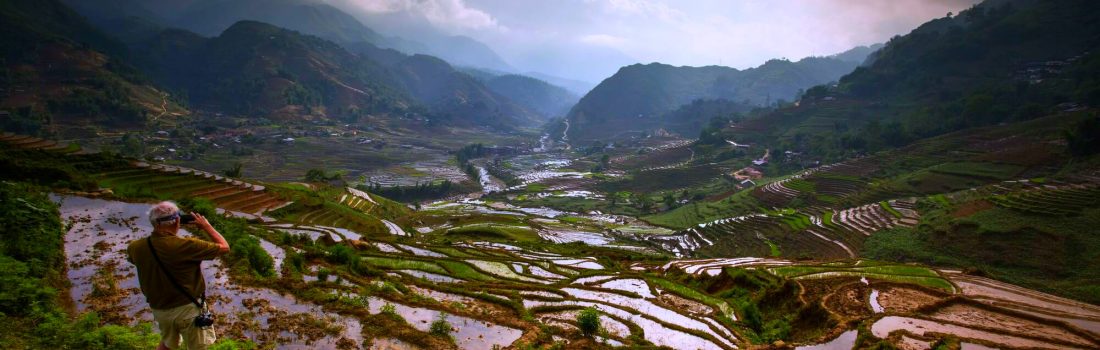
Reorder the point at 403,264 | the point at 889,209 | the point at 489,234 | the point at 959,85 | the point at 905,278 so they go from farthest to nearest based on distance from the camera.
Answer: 1. the point at 959,85
2. the point at 889,209
3. the point at 489,234
4. the point at 905,278
5. the point at 403,264

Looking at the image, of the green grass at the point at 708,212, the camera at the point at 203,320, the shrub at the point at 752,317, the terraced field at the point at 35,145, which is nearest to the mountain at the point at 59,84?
the terraced field at the point at 35,145

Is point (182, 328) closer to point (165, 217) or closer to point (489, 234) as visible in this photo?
point (165, 217)

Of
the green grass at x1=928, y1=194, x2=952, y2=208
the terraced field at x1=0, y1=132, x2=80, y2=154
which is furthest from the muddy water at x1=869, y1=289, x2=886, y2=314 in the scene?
the terraced field at x1=0, y1=132, x2=80, y2=154

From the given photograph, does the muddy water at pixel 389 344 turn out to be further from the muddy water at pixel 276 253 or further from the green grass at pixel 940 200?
the green grass at pixel 940 200

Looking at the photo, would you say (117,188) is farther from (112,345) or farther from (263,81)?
(263,81)

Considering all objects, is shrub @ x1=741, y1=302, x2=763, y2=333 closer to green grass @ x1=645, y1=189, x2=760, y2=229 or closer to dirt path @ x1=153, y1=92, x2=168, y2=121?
green grass @ x1=645, y1=189, x2=760, y2=229

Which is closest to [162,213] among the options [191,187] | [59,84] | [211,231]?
[211,231]
